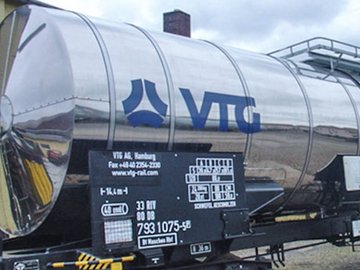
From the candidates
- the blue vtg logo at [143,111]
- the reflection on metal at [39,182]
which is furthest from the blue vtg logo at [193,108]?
the reflection on metal at [39,182]

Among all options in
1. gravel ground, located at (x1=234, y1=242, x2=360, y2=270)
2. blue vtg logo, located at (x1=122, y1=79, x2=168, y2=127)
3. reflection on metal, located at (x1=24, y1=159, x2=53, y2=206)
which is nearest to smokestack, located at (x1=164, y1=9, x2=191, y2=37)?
gravel ground, located at (x1=234, y1=242, x2=360, y2=270)

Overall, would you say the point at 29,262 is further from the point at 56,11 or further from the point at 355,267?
the point at 355,267

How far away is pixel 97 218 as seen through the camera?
15.0 feet

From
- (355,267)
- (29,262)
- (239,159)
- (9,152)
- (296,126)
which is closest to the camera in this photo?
(29,262)

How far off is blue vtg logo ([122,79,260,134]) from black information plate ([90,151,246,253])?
0.30 meters

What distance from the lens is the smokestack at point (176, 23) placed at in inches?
713

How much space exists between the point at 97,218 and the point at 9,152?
4.01 feet

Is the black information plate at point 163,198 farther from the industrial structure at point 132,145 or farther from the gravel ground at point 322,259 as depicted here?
the gravel ground at point 322,259

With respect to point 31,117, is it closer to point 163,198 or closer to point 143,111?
point 143,111

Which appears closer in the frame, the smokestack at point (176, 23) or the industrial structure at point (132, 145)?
the industrial structure at point (132, 145)

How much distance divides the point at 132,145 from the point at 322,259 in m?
8.45

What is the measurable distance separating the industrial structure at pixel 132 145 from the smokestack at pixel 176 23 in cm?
1173

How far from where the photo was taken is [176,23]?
1809cm

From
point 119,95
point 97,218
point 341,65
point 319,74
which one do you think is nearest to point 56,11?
point 119,95
